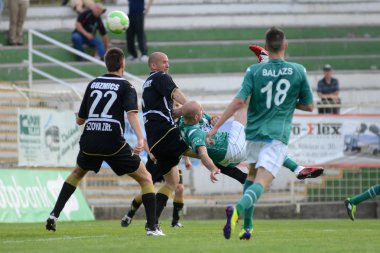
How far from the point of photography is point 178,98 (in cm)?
1482

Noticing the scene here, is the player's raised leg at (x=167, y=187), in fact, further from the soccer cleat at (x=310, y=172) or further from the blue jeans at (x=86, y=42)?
the blue jeans at (x=86, y=42)

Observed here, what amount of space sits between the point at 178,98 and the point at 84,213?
7.24 m

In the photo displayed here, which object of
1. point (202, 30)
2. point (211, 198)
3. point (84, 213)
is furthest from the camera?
point (202, 30)

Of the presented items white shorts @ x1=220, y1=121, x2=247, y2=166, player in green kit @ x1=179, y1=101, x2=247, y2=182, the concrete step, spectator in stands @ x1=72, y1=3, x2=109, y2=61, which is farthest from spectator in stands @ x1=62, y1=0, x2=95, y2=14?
white shorts @ x1=220, y1=121, x2=247, y2=166

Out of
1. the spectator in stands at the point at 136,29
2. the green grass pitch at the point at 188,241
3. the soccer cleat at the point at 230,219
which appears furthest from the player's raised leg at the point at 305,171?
the spectator in stands at the point at 136,29

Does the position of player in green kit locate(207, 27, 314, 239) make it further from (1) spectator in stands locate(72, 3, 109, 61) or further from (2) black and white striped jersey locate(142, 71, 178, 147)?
(1) spectator in stands locate(72, 3, 109, 61)

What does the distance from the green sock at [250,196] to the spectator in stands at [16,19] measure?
54.8 feet

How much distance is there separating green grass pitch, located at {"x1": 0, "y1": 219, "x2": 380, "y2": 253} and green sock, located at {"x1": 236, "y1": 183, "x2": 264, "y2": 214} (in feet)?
1.33

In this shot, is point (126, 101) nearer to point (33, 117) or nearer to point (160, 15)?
point (33, 117)

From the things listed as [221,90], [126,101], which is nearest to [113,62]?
[126,101]

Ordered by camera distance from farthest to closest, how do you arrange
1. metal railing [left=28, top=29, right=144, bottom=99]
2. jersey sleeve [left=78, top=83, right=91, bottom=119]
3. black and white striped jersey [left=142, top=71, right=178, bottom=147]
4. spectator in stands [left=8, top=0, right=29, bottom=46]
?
spectator in stands [left=8, top=0, right=29, bottom=46]
metal railing [left=28, top=29, right=144, bottom=99]
black and white striped jersey [left=142, top=71, right=178, bottom=147]
jersey sleeve [left=78, top=83, right=91, bottom=119]

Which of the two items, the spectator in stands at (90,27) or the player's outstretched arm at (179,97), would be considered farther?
the spectator in stands at (90,27)

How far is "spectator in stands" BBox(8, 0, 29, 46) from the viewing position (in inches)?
1086

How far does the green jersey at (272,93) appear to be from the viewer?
39.4 ft
